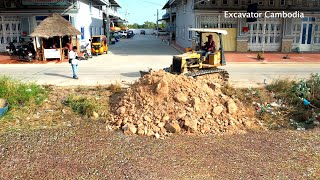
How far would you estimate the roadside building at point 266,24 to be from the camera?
84.8ft

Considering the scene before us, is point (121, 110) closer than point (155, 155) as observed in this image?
No

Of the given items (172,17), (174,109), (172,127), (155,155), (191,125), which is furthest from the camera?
(172,17)

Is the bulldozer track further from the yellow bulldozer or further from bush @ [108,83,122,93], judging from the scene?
bush @ [108,83,122,93]

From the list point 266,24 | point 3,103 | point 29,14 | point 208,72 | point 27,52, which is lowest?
point 3,103

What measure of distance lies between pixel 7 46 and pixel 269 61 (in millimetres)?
21287

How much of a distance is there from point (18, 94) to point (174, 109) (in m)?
5.44

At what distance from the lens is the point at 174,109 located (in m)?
8.94

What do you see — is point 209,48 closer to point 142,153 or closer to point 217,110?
point 217,110

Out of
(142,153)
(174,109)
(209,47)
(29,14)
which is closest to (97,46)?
(29,14)

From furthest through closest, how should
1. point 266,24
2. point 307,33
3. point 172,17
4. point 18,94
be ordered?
1. point 172,17
2. point 307,33
3. point 266,24
4. point 18,94

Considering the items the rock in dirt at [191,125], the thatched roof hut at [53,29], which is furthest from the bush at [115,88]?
the thatched roof hut at [53,29]

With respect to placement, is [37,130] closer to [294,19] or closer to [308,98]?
[308,98]

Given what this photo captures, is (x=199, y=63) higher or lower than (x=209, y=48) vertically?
lower

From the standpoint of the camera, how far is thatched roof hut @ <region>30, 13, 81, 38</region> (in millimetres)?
20392
